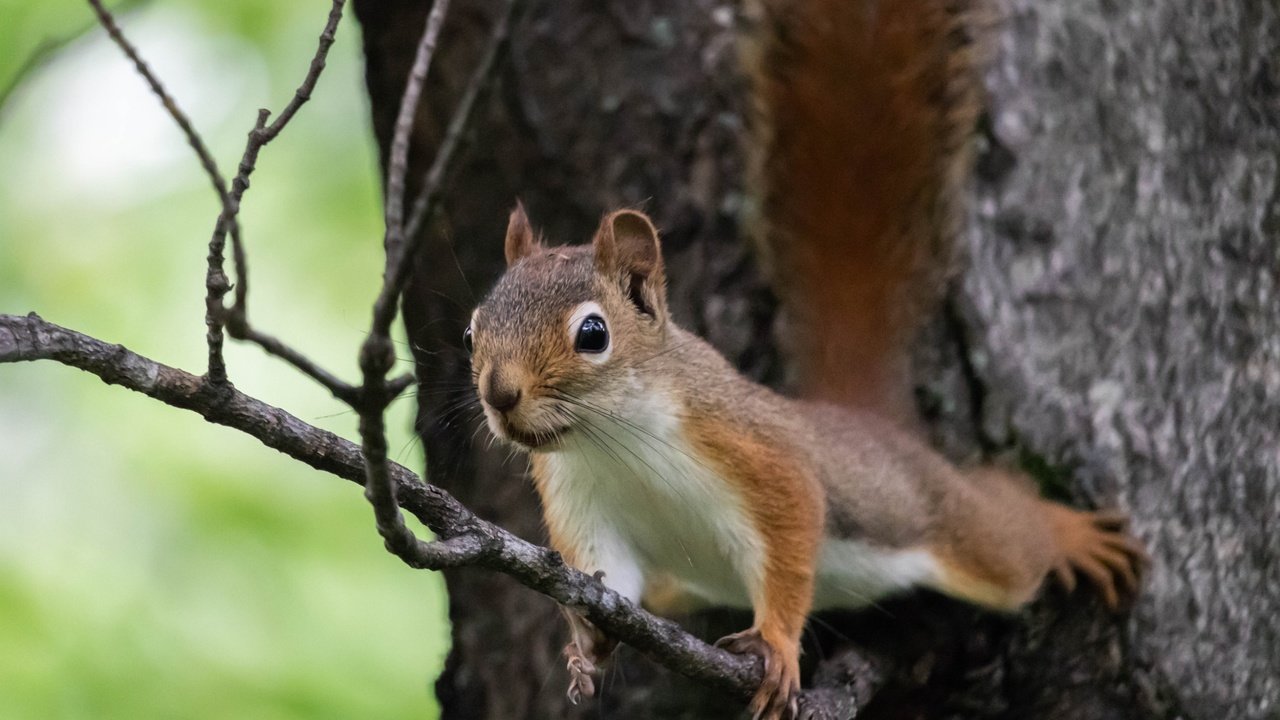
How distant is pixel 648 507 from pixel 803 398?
54cm

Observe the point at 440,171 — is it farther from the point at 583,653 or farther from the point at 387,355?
the point at 583,653

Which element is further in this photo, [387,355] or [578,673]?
[578,673]

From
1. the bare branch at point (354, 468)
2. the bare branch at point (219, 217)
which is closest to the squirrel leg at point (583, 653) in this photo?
the bare branch at point (354, 468)

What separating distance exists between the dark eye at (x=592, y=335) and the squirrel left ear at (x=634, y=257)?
12cm

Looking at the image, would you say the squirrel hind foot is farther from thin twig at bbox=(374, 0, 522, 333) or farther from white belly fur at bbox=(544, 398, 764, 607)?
thin twig at bbox=(374, 0, 522, 333)

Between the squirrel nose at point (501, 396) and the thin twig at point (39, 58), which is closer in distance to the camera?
the thin twig at point (39, 58)

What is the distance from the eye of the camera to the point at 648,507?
69.6 inches

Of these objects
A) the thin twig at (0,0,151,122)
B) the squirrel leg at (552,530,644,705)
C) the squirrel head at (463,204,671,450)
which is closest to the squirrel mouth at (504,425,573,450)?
the squirrel head at (463,204,671,450)

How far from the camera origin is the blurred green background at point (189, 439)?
2.85 meters

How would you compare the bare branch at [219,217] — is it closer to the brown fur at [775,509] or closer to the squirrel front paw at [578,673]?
the squirrel front paw at [578,673]

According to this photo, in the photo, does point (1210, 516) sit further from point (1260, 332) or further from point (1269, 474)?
point (1260, 332)

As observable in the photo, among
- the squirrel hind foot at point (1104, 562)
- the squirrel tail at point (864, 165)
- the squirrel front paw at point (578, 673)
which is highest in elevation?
the squirrel tail at point (864, 165)

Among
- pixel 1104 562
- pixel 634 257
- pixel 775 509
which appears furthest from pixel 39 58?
pixel 1104 562

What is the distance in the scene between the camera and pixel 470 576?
2.30 m
